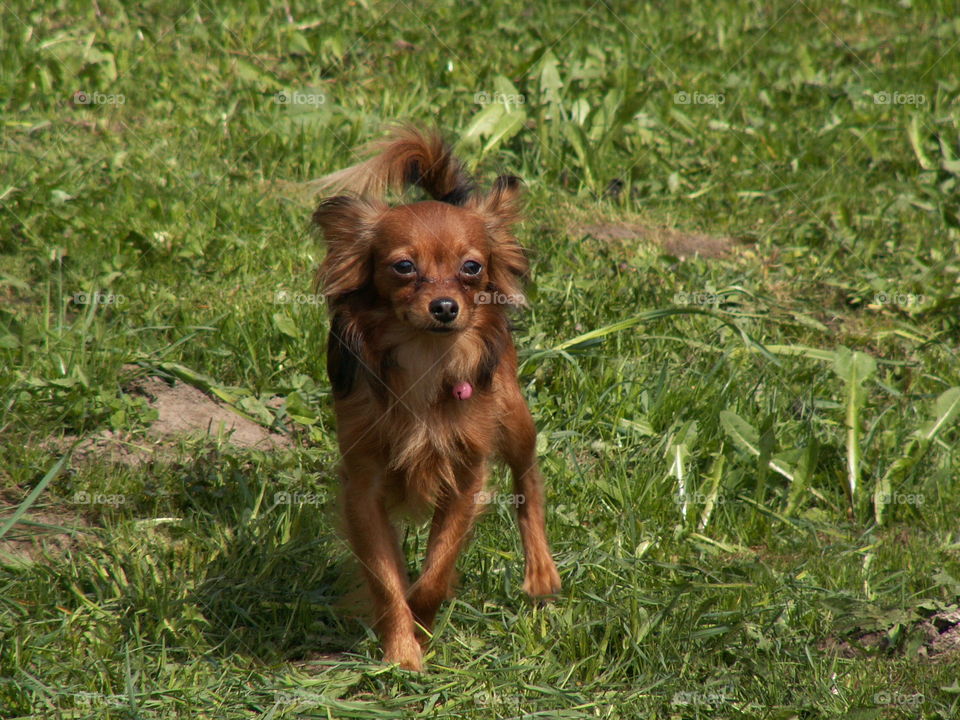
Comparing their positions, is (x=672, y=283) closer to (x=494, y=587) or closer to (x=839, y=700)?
(x=494, y=587)

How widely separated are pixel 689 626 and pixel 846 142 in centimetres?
446

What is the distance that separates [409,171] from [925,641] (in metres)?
2.38

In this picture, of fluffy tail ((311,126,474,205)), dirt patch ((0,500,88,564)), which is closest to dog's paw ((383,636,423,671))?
dirt patch ((0,500,88,564))

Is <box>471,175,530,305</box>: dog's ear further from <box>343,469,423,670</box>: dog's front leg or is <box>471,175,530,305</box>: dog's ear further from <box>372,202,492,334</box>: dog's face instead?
<box>343,469,423,670</box>: dog's front leg

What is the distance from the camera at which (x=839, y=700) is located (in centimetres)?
334

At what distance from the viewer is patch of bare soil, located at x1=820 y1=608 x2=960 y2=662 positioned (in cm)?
363

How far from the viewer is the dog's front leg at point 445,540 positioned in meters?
3.70

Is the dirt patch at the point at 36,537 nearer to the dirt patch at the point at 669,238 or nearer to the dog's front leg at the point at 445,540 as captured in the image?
the dog's front leg at the point at 445,540

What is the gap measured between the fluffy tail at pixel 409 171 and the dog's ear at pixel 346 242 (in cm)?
15

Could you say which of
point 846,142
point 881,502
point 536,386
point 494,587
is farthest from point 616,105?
point 494,587

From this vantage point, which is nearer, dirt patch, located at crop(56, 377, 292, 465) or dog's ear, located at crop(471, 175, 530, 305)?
dog's ear, located at crop(471, 175, 530, 305)

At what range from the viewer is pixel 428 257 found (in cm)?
354

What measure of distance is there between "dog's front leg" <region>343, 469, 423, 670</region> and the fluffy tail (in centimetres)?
102

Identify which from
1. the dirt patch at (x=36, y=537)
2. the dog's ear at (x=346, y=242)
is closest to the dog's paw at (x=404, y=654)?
the dog's ear at (x=346, y=242)
